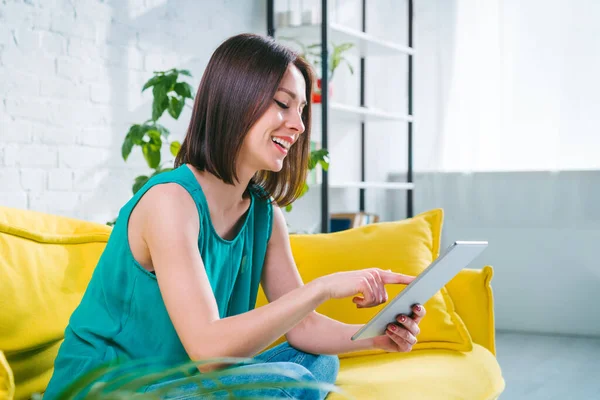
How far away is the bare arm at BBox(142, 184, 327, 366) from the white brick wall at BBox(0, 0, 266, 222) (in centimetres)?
150

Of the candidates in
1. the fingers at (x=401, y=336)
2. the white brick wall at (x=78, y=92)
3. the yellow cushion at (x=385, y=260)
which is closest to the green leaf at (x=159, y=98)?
the white brick wall at (x=78, y=92)

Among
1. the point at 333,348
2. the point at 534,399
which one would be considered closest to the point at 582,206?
the point at 534,399

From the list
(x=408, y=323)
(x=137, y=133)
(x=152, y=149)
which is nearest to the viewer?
(x=408, y=323)

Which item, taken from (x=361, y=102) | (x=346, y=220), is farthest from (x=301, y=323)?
(x=361, y=102)

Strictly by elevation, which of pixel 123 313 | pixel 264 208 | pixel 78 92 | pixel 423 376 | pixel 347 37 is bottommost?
pixel 423 376

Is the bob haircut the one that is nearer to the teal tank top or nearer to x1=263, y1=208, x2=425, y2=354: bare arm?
the teal tank top

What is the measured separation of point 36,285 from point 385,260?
0.90m

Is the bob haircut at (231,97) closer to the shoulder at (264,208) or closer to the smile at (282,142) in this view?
the smile at (282,142)

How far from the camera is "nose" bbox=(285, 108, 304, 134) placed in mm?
1421

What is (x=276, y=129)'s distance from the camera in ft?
4.64

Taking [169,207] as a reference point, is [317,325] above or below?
below

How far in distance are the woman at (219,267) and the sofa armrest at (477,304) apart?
0.55m

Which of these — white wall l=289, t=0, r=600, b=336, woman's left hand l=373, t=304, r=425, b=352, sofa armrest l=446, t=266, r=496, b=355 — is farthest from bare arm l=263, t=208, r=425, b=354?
white wall l=289, t=0, r=600, b=336

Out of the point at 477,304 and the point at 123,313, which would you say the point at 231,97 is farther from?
the point at 477,304
